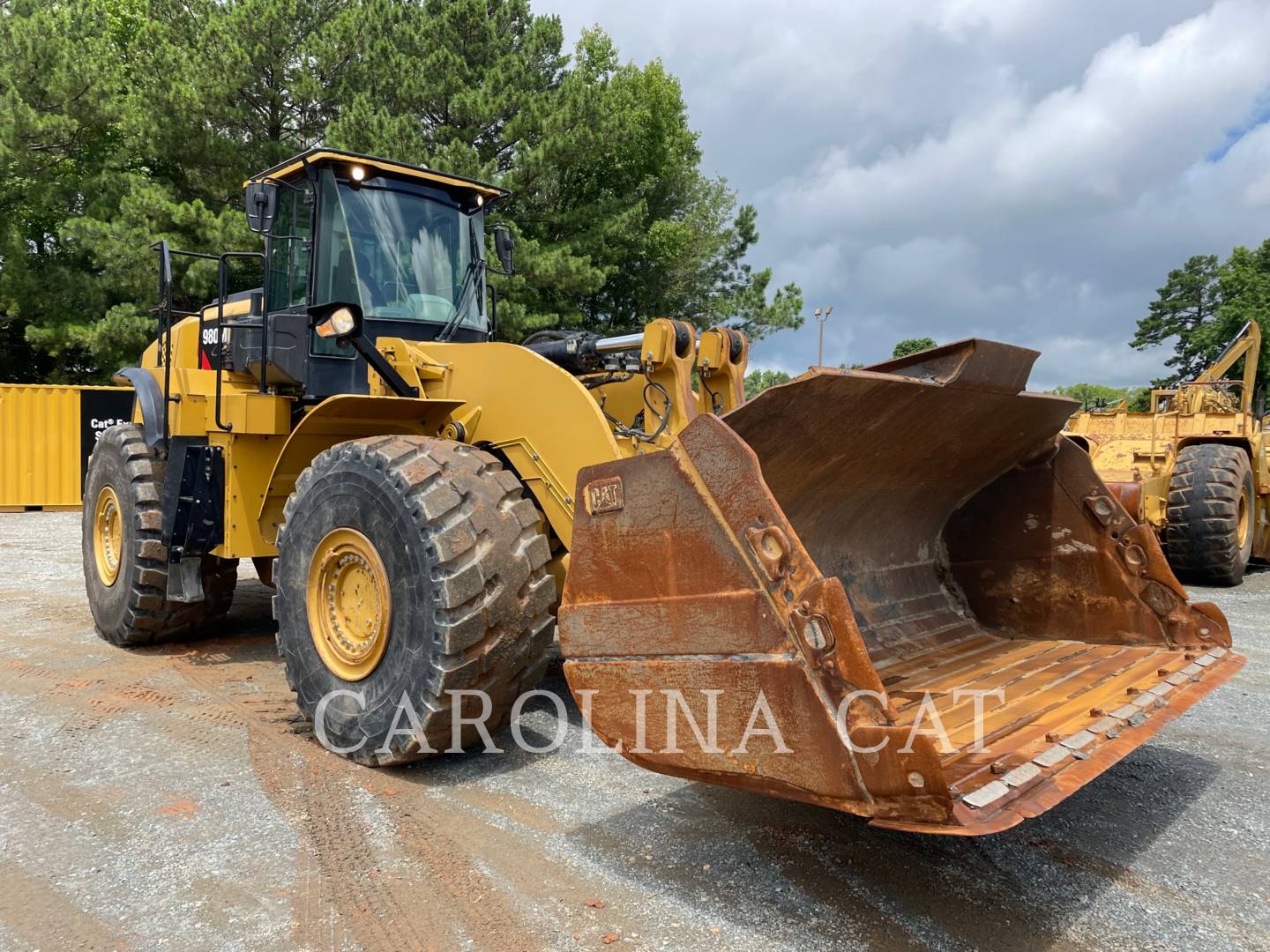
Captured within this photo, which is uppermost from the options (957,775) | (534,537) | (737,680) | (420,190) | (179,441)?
(420,190)

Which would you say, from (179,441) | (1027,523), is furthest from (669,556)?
(179,441)

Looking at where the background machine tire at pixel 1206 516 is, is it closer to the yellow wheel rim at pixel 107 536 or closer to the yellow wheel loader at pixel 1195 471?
the yellow wheel loader at pixel 1195 471

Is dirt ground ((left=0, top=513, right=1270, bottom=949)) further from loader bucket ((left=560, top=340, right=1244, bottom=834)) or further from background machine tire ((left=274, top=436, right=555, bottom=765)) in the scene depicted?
loader bucket ((left=560, top=340, right=1244, bottom=834))

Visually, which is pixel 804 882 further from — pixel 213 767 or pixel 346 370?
pixel 346 370

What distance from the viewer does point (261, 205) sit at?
498cm

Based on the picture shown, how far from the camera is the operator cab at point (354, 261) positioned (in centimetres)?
518

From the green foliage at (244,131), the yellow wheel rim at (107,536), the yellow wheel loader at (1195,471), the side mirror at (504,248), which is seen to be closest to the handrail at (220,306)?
the side mirror at (504,248)

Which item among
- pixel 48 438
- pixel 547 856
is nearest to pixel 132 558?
pixel 547 856

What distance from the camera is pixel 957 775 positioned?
2635mm

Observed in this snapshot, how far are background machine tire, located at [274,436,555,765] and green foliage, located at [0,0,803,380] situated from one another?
13.6 meters

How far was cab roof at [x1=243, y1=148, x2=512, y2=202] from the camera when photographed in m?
5.09

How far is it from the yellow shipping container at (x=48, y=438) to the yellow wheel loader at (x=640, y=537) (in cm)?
1369

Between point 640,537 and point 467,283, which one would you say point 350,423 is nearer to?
point 467,283

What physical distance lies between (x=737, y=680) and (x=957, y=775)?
69 cm
